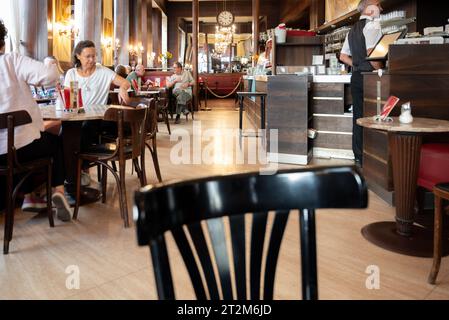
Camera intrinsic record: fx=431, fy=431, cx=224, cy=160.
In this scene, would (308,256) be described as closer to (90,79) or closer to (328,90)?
(90,79)

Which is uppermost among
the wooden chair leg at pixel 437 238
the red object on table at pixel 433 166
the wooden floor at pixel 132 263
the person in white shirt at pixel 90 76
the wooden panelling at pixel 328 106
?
the person in white shirt at pixel 90 76

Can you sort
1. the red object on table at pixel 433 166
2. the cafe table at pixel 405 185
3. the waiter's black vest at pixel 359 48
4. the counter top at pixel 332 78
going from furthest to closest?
the counter top at pixel 332 78
the waiter's black vest at pixel 359 48
the red object on table at pixel 433 166
the cafe table at pixel 405 185

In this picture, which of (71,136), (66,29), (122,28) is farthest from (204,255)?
(122,28)

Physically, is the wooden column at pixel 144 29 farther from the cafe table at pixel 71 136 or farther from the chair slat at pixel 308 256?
the chair slat at pixel 308 256

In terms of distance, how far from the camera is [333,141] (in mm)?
5754

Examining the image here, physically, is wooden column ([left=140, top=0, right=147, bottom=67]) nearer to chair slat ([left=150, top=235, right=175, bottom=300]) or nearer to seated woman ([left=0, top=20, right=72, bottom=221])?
seated woman ([left=0, top=20, right=72, bottom=221])

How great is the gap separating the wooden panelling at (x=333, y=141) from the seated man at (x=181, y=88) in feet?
16.6

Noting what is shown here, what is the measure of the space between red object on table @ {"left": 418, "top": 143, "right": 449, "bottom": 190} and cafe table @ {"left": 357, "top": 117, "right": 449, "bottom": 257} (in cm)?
27

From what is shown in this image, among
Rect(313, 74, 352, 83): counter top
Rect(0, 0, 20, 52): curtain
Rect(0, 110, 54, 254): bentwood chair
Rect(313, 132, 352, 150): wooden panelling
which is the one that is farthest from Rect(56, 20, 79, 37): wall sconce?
Rect(0, 110, 54, 254): bentwood chair

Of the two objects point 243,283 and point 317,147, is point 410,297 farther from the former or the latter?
point 317,147

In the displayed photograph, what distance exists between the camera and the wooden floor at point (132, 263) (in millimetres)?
2170

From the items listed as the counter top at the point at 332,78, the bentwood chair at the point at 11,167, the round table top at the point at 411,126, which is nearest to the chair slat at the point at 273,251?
the round table top at the point at 411,126

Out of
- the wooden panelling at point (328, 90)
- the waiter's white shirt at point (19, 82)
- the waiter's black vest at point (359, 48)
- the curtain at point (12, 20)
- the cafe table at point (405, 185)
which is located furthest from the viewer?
the curtain at point (12, 20)
